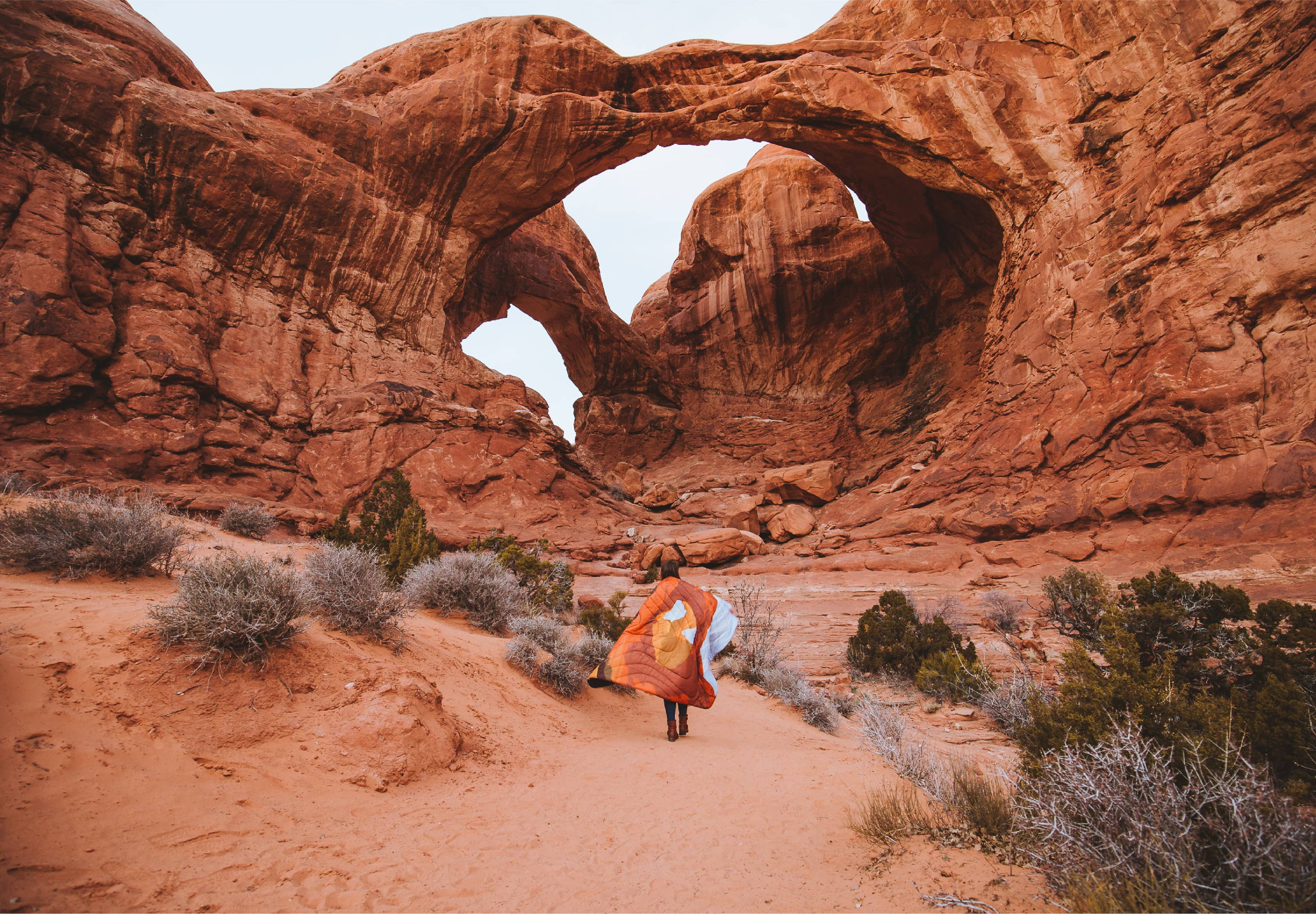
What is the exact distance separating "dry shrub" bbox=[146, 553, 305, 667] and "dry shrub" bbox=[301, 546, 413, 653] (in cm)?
45

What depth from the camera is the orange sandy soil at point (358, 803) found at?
2.42 m

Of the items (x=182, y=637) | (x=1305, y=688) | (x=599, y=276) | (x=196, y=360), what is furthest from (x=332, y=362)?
(x=1305, y=688)

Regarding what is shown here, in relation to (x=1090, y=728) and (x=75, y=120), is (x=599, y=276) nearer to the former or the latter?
(x=75, y=120)

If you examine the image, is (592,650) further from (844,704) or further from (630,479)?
(630,479)

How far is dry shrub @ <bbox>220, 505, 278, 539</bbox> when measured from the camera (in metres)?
11.3

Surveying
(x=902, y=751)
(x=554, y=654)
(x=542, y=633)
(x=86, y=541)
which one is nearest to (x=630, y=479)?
(x=542, y=633)

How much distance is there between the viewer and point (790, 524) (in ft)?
58.4

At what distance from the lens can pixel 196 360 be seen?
1491 cm

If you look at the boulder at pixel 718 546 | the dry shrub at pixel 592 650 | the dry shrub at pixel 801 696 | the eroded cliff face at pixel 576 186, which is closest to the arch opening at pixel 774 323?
the eroded cliff face at pixel 576 186

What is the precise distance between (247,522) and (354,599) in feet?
28.2

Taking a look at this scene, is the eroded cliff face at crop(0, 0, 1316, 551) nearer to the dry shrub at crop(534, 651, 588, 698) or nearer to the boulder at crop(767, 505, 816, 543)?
the boulder at crop(767, 505, 816, 543)

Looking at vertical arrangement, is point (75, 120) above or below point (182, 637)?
above

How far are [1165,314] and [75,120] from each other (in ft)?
83.9

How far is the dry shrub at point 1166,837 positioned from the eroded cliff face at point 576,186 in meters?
11.3
